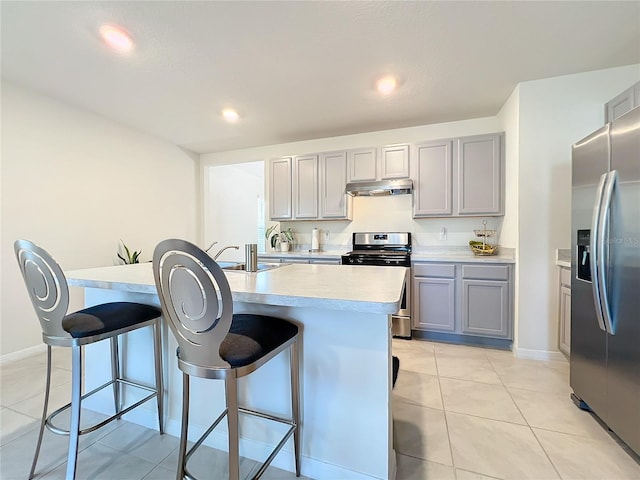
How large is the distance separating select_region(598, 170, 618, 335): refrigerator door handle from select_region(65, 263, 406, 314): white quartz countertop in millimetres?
1000

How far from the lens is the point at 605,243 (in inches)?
57.8

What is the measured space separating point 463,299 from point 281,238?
2.51 m

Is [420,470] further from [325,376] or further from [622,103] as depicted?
[622,103]

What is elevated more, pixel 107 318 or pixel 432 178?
pixel 432 178

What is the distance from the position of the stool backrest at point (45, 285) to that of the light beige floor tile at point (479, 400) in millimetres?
2221

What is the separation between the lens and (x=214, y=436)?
1516 mm

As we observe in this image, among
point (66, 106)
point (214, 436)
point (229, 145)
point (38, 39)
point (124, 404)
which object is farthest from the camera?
point (229, 145)

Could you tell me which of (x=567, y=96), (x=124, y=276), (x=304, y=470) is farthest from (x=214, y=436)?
(x=567, y=96)

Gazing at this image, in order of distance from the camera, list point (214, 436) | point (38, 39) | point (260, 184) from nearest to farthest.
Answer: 1. point (214, 436)
2. point (38, 39)
3. point (260, 184)

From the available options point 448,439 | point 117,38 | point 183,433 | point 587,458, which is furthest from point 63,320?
point 587,458

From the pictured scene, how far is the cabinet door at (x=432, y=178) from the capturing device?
316cm

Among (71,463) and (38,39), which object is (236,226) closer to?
(38,39)

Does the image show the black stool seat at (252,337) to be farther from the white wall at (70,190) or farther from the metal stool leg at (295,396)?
the white wall at (70,190)

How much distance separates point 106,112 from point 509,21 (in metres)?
3.90
